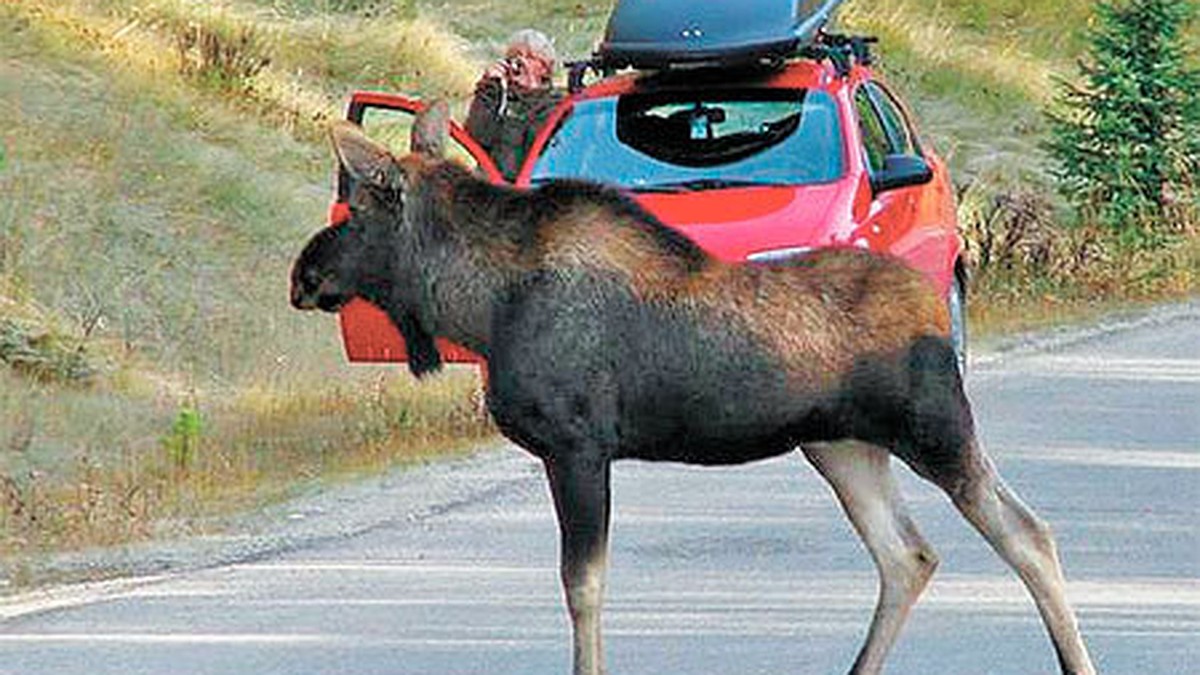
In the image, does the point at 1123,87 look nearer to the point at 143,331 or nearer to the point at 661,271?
the point at 143,331

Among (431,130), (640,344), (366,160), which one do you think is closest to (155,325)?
(431,130)

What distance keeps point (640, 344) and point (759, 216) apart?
22.4ft

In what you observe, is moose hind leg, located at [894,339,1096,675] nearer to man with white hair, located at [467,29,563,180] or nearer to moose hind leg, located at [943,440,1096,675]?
moose hind leg, located at [943,440,1096,675]

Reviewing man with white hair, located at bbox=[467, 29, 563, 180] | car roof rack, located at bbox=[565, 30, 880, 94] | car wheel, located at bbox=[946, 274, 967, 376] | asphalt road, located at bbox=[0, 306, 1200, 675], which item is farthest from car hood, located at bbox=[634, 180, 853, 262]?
man with white hair, located at bbox=[467, 29, 563, 180]

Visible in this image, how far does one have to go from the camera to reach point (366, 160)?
10.6m

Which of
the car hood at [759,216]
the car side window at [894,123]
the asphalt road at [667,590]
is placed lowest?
the car side window at [894,123]

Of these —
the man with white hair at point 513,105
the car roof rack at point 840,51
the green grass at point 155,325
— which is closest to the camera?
the green grass at point 155,325

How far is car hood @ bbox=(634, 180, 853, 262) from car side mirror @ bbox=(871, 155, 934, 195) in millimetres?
205

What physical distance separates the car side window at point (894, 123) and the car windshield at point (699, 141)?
67 cm

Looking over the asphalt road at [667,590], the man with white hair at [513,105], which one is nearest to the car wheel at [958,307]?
the asphalt road at [667,590]

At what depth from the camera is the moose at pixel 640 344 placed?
34.1ft

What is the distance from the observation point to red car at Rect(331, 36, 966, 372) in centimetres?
1731

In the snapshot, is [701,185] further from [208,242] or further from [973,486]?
[208,242]

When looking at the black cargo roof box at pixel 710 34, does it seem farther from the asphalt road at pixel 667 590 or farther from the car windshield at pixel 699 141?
the asphalt road at pixel 667 590
